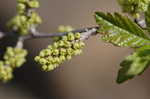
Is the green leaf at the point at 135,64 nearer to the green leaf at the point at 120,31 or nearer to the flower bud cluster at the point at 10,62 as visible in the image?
the green leaf at the point at 120,31

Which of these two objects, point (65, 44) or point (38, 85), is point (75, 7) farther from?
point (65, 44)

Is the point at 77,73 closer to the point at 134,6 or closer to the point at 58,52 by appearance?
the point at 134,6

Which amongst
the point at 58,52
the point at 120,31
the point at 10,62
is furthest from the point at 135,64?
the point at 10,62

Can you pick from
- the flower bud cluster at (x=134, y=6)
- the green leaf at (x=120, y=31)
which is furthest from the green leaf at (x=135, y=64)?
the flower bud cluster at (x=134, y=6)

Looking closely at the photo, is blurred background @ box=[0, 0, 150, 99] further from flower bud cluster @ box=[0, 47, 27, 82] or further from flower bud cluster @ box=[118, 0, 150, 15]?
flower bud cluster @ box=[118, 0, 150, 15]

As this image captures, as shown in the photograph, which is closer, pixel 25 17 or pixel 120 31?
pixel 120 31

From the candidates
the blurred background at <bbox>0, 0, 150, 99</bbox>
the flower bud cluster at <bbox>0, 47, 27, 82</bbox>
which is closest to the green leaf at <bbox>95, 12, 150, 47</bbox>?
the flower bud cluster at <bbox>0, 47, 27, 82</bbox>
